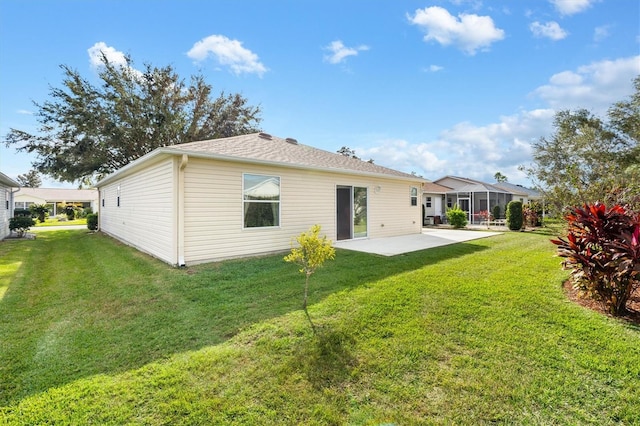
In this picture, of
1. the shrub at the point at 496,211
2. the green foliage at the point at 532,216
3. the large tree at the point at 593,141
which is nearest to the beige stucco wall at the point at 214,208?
the large tree at the point at 593,141

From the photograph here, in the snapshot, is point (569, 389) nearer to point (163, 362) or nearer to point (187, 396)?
point (187, 396)

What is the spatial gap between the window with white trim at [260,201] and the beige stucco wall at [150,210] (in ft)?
5.66

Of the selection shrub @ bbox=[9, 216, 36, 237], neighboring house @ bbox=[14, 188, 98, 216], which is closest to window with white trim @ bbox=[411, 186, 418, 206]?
shrub @ bbox=[9, 216, 36, 237]

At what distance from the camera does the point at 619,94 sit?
58.7ft

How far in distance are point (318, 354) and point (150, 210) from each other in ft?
24.1

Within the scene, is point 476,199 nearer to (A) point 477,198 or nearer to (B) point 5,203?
(A) point 477,198

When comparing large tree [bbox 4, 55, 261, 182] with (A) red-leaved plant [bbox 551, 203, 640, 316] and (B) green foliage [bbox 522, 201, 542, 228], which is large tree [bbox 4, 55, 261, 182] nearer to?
(A) red-leaved plant [bbox 551, 203, 640, 316]

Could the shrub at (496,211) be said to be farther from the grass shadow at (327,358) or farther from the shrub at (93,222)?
the shrub at (93,222)

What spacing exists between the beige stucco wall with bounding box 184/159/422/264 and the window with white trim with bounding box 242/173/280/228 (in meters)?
0.13

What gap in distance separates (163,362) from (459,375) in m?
2.85

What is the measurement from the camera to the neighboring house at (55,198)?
3622 centimetres

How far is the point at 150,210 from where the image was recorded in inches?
333

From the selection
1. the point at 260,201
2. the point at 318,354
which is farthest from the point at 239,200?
the point at 318,354

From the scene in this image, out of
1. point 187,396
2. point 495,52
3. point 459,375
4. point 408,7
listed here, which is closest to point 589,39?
point 495,52
